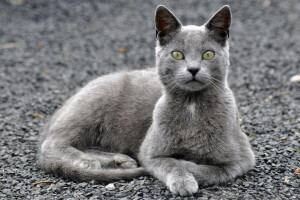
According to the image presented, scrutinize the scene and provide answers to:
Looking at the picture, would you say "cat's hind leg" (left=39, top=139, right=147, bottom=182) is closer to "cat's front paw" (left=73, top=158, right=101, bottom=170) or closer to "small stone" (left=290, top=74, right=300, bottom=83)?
"cat's front paw" (left=73, top=158, right=101, bottom=170)

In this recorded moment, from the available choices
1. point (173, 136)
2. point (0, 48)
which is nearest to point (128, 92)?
point (173, 136)

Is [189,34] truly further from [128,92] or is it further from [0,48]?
[0,48]

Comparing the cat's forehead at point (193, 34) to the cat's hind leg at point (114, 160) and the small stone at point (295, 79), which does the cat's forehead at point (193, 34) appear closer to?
the cat's hind leg at point (114, 160)

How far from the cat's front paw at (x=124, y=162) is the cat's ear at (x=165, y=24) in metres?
0.95

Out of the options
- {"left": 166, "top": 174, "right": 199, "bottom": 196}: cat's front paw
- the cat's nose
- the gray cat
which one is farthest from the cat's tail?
the cat's nose

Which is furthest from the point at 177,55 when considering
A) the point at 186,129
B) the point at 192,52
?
the point at 186,129

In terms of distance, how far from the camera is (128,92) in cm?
393

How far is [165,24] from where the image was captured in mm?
3215

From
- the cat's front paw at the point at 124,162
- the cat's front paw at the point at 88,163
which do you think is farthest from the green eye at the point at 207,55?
the cat's front paw at the point at 88,163

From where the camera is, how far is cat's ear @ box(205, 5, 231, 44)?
312cm

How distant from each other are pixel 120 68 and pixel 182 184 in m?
3.75

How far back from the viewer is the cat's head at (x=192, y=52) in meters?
2.97

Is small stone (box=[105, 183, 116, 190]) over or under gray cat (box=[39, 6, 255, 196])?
under

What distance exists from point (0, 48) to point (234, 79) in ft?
12.2
